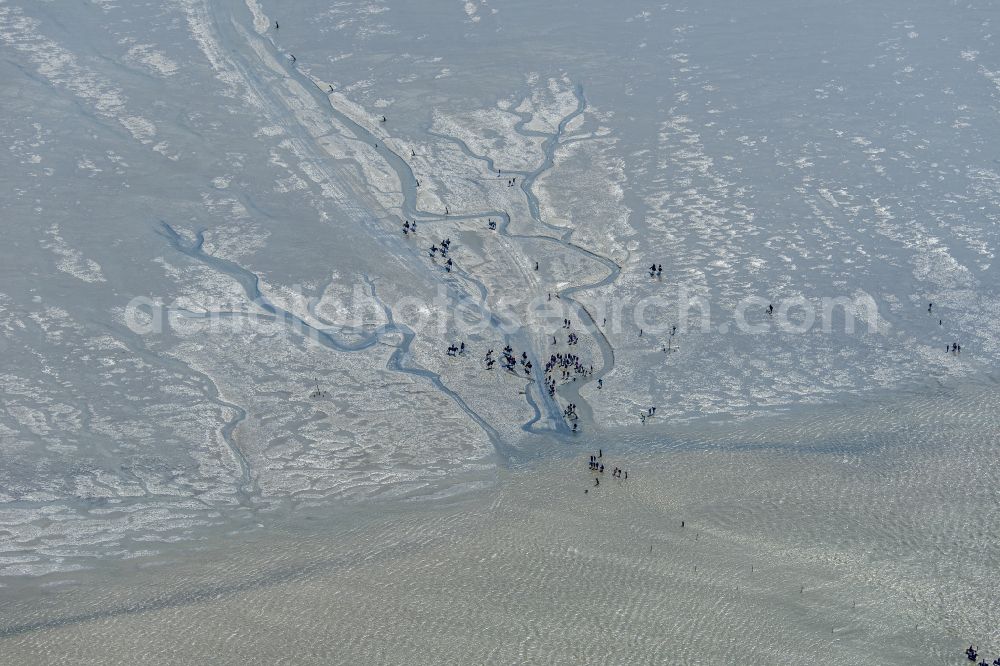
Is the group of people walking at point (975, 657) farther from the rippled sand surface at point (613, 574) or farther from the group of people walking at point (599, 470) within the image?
the group of people walking at point (599, 470)

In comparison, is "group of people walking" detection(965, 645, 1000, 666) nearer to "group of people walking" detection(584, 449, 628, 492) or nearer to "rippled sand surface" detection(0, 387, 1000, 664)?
"rippled sand surface" detection(0, 387, 1000, 664)

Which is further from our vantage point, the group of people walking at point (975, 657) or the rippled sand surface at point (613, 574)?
the rippled sand surface at point (613, 574)

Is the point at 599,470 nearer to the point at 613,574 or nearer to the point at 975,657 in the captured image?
the point at 613,574

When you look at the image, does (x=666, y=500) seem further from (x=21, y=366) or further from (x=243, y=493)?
(x=21, y=366)

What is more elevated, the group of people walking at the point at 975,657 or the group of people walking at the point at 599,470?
the group of people walking at the point at 599,470

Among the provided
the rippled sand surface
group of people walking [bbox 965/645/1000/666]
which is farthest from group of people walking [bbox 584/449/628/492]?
group of people walking [bbox 965/645/1000/666]

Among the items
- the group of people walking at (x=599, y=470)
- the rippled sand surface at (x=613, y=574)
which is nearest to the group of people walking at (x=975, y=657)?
the rippled sand surface at (x=613, y=574)

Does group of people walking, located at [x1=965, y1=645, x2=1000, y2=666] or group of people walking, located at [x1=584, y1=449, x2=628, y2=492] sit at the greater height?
group of people walking, located at [x1=584, y1=449, x2=628, y2=492]

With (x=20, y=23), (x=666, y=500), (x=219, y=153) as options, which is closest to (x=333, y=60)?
(x=219, y=153)
